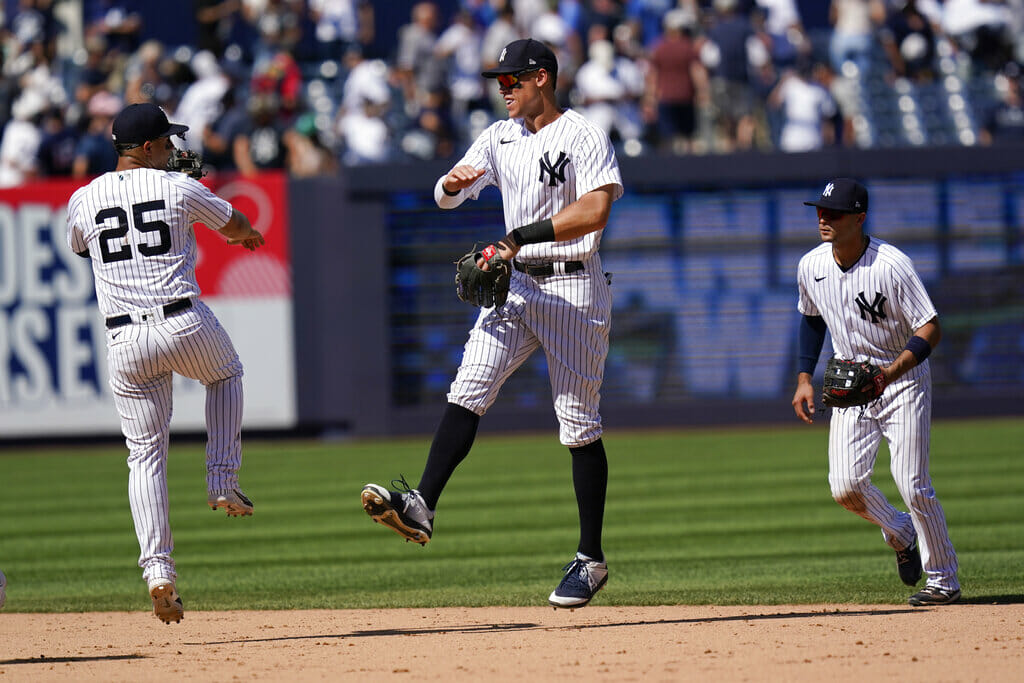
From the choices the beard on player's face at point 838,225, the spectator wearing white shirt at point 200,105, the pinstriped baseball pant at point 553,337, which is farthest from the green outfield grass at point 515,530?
the spectator wearing white shirt at point 200,105

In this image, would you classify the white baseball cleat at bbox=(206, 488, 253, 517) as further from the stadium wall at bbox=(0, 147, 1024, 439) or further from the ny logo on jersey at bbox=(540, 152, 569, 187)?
the stadium wall at bbox=(0, 147, 1024, 439)

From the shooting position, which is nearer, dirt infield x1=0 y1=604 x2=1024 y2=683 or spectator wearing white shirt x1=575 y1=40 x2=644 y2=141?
dirt infield x1=0 y1=604 x2=1024 y2=683

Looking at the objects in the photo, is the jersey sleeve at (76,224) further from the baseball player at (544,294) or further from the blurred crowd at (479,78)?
the blurred crowd at (479,78)

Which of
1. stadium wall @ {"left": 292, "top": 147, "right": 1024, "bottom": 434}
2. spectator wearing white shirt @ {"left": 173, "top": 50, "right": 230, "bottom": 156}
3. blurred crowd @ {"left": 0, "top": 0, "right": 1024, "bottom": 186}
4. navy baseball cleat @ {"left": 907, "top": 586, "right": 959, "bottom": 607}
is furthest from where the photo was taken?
spectator wearing white shirt @ {"left": 173, "top": 50, "right": 230, "bottom": 156}

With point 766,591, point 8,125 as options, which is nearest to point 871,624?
point 766,591

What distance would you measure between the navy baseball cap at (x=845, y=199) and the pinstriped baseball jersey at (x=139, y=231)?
267cm

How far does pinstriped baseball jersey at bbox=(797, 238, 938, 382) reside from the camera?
6641mm

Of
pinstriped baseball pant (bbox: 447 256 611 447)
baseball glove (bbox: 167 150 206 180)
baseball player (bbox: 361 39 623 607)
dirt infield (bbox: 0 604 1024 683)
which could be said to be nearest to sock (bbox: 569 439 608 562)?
baseball player (bbox: 361 39 623 607)

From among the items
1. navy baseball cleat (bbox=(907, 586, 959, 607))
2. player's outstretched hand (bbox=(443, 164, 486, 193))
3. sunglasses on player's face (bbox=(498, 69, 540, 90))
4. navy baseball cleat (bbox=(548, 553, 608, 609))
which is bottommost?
navy baseball cleat (bbox=(907, 586, 959, 607))

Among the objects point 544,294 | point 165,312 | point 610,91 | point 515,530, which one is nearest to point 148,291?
point 165,312

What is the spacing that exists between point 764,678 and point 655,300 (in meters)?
11.1

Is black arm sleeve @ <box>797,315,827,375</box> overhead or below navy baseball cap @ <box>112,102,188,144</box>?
below

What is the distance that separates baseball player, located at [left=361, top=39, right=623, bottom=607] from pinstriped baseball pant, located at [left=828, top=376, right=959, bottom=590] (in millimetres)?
1113

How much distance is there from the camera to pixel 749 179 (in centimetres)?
1616
